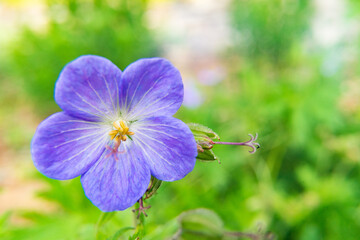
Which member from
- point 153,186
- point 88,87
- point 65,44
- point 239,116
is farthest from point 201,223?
point 65,44

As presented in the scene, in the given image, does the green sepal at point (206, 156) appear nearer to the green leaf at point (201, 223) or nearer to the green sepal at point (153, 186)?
the green sepal at point (153, 186)

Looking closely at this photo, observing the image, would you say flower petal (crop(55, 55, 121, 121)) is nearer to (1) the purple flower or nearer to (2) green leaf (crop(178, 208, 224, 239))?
(1) the purple flower

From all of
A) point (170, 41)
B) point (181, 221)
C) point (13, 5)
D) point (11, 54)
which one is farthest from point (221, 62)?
point (181, 221)

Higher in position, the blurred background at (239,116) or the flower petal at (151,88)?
the flower petal at (151,88)

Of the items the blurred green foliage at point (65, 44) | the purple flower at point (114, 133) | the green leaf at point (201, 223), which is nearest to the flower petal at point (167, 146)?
the purple flower at point (114, 133)

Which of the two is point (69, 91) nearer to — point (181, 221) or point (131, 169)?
point (131, 169)
